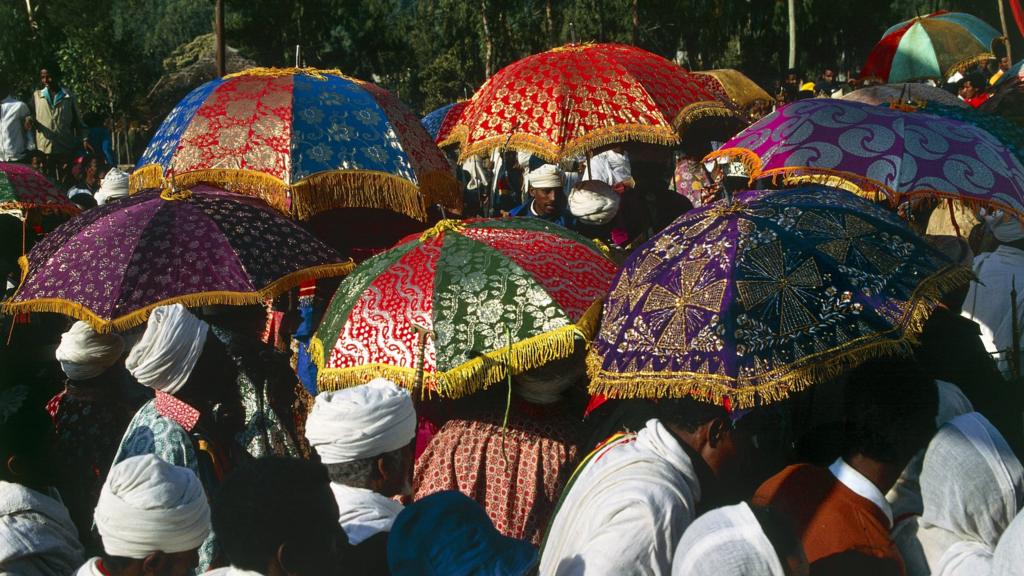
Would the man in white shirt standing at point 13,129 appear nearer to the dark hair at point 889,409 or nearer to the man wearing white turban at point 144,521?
the man wearing white turban at point 144,521

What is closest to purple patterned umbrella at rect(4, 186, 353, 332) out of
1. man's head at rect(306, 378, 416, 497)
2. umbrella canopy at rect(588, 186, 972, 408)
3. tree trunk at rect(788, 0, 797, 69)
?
man's head at rect(306, 378, 416, 497)

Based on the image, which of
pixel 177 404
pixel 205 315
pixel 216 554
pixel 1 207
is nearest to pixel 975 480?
pixel 216 554

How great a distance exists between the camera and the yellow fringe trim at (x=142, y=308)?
496 cm

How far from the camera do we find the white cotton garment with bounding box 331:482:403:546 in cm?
340

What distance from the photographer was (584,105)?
6.71 m

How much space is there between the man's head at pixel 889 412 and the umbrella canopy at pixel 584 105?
10.9 feet

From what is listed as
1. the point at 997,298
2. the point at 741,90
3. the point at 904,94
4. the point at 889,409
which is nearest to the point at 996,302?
the point at 997,298

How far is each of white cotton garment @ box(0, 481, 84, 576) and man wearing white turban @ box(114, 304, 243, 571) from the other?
477mm

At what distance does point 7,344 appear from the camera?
588 centimetres

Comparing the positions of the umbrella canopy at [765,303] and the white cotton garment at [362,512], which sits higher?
the umbrella canopy at [765,303]

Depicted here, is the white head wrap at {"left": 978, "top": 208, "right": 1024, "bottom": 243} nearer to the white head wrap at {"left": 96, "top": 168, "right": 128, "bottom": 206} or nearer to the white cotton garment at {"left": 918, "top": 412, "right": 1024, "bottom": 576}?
the white cotton garment at {"left": 918, "top": 412, "right": 1024, "bottom": 576}

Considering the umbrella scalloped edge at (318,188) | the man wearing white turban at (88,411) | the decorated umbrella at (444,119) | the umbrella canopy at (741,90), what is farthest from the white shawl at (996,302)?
the umbrella canopy at (741,90)

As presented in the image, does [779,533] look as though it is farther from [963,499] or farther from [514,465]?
[514,465]

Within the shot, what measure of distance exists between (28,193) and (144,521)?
208 inches
